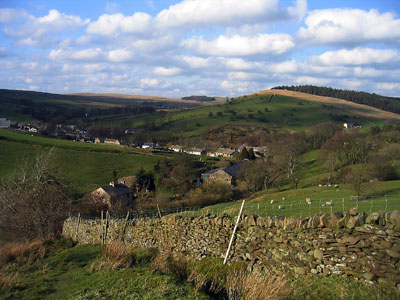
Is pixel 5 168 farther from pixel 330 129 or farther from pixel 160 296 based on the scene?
pixel 330 129

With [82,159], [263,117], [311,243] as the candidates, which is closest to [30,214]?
[311,243]

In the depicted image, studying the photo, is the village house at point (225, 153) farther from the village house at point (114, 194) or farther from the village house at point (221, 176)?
the village house at point (114, 194)

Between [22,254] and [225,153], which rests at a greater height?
[22,254]

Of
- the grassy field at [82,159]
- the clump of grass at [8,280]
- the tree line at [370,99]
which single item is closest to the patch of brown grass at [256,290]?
the clump of grass at [8,280]

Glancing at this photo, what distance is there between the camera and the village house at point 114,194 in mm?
41875

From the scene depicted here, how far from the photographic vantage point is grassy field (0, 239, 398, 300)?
6.93 metres

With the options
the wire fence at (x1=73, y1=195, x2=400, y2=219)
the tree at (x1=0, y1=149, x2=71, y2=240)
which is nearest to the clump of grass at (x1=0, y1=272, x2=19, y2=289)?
the wire fence at (x1=73, y1=195, x2=400, y2=219)

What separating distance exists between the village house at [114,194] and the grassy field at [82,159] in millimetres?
5833

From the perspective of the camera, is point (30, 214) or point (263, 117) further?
point (263, 117)

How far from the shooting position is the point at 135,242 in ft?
49.4

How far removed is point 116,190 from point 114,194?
9.17ft

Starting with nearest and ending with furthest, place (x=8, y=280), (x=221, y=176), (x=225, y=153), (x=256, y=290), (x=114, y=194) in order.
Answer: (x=256, y=290), (x=8, y=280), (x=114, y=194), (x=221, y=176), (x=225, y=153)

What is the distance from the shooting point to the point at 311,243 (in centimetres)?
864

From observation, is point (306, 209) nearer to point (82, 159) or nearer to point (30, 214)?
point (30, 214)
